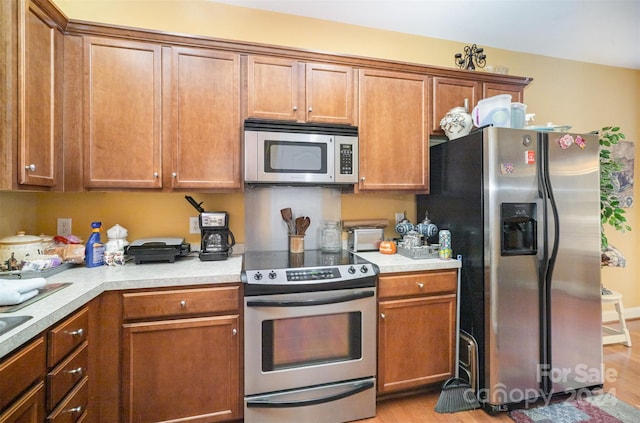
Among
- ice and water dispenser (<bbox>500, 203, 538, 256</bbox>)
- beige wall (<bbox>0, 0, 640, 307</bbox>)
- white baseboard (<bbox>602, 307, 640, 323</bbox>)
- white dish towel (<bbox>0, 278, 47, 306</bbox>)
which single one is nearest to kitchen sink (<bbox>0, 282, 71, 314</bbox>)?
white dish towel (<bbox>0, 278, 47, 306</bbox>)

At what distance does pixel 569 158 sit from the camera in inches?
74.0

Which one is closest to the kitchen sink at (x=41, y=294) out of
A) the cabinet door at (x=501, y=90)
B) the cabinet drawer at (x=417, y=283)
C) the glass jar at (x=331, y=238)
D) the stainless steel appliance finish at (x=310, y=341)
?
the stainless steel appliance finish at (x=310, y=341)

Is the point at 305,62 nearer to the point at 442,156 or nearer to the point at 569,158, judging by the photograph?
the point at 442,156

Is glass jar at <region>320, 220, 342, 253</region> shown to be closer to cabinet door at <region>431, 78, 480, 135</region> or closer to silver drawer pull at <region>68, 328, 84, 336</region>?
cabinet door at <region>431, 78, 480, 135</region>

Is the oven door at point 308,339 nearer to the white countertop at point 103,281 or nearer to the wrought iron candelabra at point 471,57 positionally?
the white countertop at point 103,281

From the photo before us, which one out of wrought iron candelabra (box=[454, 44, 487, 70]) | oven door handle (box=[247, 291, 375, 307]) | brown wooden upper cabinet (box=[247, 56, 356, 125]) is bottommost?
oven door handle (box=[247, 291, 375, 307])

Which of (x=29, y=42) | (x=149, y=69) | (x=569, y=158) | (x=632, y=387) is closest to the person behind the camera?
(x=29, y=42)

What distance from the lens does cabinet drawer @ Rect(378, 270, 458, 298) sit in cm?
182

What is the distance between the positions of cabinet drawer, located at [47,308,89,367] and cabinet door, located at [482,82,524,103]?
2957 mm

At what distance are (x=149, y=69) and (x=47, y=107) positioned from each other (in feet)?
1.82

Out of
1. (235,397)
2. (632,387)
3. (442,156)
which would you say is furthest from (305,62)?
(632,387)

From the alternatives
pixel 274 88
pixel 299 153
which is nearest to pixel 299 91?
pixel 274 88

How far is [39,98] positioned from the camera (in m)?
1.47

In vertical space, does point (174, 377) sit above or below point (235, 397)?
above
